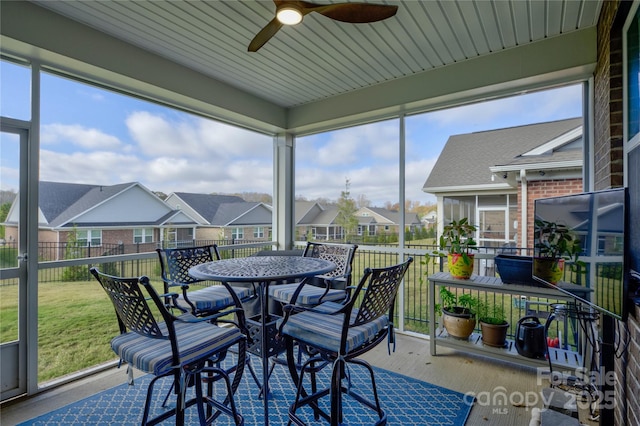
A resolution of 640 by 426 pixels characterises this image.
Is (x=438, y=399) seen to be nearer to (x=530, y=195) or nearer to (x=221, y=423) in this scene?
(x=221, y=423)

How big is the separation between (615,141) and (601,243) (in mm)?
942

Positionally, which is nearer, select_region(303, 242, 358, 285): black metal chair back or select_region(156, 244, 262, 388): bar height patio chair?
select_region(156, 244, 262, 388): bar height patio chair

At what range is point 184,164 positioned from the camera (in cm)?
349

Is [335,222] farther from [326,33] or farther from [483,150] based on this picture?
[326,33]

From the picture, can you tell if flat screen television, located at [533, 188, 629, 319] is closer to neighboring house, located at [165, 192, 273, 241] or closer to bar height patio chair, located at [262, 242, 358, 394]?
bar height patio chair, located at [262, 242, 358, 394]

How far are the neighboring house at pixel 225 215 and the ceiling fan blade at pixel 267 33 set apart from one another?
1837mm

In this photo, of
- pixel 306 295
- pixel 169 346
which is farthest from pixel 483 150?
pixel 169 346

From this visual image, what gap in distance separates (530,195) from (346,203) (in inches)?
79.6

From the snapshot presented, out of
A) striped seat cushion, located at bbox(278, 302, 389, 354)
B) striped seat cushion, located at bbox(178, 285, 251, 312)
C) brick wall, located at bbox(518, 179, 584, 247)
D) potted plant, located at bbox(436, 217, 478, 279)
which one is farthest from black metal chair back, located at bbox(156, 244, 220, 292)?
brick wall, located at bbox(518, 179, 584, 247)

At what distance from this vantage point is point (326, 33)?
8.56 feet

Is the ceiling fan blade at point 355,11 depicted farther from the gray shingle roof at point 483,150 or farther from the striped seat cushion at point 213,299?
the striped seat cushion at point 213,299

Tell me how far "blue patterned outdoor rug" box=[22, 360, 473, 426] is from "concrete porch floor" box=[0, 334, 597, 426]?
113 mm

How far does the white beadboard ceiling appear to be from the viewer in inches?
89.4

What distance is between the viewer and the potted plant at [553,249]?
1.83 metres
